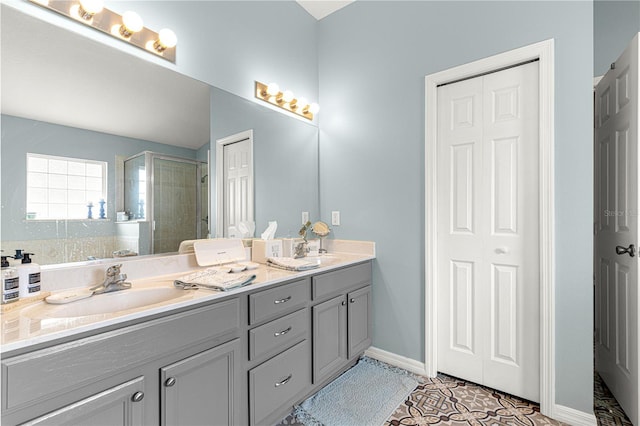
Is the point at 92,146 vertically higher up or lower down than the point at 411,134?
lower down

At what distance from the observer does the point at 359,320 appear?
226 cm

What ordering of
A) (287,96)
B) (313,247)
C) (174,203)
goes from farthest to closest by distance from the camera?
(313,247) < (287,96) < (174,203)

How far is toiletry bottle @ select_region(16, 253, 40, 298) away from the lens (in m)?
1.17

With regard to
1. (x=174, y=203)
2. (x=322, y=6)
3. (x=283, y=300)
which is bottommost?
(x=283, y=300)

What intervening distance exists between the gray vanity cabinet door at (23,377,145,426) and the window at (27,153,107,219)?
78cm

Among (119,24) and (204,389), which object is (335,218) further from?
(119,24)

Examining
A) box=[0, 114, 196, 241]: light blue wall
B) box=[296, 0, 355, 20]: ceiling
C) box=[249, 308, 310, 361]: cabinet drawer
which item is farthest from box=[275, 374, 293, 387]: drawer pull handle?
box=[296, 0, 355, 20]: ceiling

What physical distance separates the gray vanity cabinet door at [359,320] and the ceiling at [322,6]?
228 centimetres

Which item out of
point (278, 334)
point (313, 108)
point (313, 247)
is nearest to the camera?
point (278, 334)

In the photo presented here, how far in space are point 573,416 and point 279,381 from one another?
157cm

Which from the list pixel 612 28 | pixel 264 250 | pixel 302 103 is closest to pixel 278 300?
pixel 264 250

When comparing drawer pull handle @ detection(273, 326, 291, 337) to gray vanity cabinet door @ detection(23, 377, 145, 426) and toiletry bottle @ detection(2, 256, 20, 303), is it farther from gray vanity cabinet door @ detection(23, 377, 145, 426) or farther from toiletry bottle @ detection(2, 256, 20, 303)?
toiletry bottle @ detection(2, 256, 20, 303)

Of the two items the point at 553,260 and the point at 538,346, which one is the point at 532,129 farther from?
the point at 538,346

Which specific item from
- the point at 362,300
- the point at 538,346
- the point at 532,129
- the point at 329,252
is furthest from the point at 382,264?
the point at 532,129
